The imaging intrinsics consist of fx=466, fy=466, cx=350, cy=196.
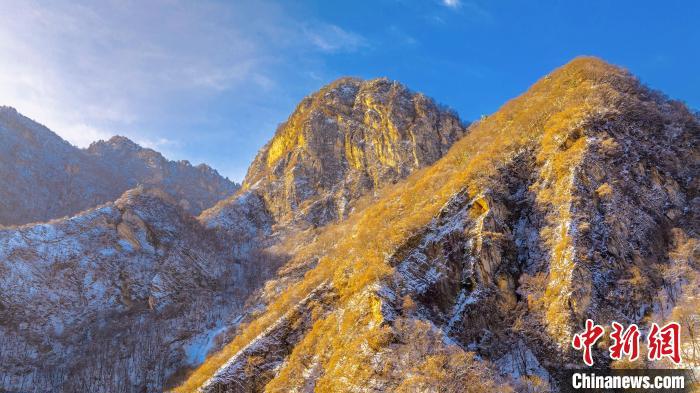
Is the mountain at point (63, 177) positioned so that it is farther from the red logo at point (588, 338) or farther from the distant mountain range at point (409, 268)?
the red logo at point (588, 338)

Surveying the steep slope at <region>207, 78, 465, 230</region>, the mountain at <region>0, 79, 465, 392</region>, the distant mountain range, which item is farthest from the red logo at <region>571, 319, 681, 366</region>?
the steep slope at <region>207, 78, 465, 230</region>

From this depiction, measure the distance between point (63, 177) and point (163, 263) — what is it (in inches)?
3523

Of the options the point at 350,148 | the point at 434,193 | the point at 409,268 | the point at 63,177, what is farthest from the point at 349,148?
the point at 63,177

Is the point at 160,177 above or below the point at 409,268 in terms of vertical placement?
above

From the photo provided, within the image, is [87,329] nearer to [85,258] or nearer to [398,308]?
[85,258]

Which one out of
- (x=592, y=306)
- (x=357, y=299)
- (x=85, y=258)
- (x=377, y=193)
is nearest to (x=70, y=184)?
(x=85, y=258)

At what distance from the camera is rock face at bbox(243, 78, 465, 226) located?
99.1 meters

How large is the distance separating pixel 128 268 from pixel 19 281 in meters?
15.0

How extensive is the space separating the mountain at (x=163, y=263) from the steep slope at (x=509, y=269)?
75.1 ft

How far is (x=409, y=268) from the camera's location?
42.5m

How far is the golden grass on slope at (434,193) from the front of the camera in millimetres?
42875

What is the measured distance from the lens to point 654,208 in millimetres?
42344

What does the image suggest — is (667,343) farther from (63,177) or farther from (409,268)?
(63,177)

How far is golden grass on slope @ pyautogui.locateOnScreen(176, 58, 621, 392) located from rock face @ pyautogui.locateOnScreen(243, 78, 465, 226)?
2990 centimetres
